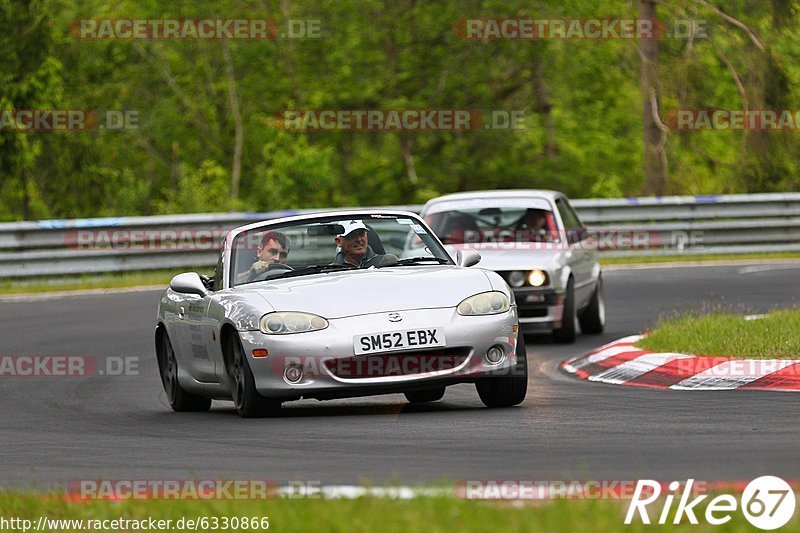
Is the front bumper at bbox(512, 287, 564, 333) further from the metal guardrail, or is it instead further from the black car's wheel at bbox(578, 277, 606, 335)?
the metal guardrail

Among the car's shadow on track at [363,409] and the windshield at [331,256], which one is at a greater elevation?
the windshield at [331,256]

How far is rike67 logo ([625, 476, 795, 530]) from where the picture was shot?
5.65 meters

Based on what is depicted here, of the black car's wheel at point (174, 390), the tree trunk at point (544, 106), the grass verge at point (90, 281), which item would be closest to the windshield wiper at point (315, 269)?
the black car's wheel at point (174, 390)

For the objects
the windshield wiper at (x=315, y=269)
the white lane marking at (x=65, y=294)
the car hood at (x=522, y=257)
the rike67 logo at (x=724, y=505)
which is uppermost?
the windshield wiper at (x=315, y=269)

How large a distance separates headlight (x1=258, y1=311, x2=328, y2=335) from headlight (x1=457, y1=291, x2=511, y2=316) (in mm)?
865

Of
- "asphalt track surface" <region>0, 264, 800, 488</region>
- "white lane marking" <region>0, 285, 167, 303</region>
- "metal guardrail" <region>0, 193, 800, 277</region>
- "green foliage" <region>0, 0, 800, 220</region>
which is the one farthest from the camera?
"green foliage" <region>0, 0, 800, 220</region>

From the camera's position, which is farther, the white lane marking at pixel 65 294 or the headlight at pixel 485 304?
the white lane marking at pixel 65 294

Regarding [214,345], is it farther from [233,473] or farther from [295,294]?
[233,473]

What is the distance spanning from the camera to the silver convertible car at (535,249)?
16609 millimetres

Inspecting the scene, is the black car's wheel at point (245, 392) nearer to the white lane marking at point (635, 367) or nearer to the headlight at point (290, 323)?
the headlight at point (290, 323)

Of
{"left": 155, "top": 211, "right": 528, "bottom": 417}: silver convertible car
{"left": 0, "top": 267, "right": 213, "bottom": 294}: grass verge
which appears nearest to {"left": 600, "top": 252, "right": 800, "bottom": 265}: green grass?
{"left": 0, "top": 267, "right": 213, "bottom": 294}: grass verge

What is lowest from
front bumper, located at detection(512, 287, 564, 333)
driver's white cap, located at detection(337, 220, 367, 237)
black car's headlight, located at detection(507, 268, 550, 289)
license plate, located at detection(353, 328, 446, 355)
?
front bumper, located at detection(512, 287, 564, 333)

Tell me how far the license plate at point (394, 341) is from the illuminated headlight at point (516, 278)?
6.36 m

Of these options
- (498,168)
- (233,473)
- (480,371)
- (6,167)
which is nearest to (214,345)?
(480,371)
